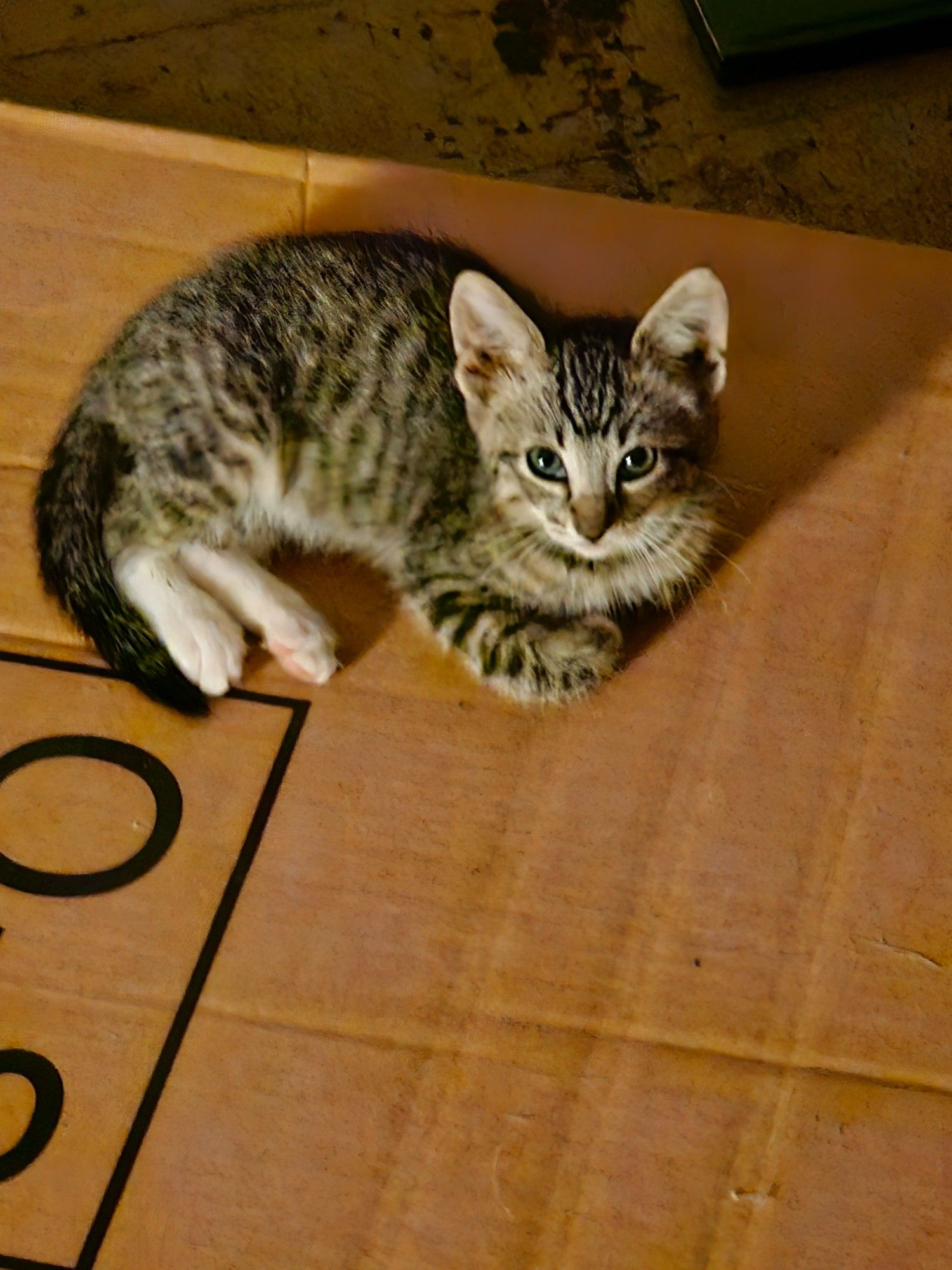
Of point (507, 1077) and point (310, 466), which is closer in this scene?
point (507, 1077)

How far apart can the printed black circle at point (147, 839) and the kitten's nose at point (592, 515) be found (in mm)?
515

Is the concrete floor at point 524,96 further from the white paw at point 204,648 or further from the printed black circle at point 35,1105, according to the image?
the printed black circle at point 35,1105

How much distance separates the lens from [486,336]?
1210mm

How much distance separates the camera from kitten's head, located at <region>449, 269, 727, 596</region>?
3.88 ft

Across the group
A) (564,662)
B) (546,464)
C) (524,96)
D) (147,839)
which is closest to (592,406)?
(546,464)

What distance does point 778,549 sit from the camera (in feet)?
4.58

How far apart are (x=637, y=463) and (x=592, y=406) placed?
8cm

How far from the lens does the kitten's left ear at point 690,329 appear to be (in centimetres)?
114

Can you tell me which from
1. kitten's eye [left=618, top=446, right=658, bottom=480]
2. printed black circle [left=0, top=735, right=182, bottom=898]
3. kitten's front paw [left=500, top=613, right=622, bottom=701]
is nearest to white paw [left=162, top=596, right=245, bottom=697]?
printed black circle [left=0, top=735, right=182, bottom=898]

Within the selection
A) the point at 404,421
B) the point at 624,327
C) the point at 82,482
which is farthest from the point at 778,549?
the point at 82,482

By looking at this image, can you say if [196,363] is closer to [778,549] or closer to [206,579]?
[206,579]

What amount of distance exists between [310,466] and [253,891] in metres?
0.49

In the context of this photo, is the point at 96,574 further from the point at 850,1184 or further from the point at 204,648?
the point at 850,1184

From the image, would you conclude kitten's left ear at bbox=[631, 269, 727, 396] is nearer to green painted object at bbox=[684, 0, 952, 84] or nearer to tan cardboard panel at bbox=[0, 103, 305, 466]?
tan cardboard panel at bbox=[0, 103, 305, 466]
